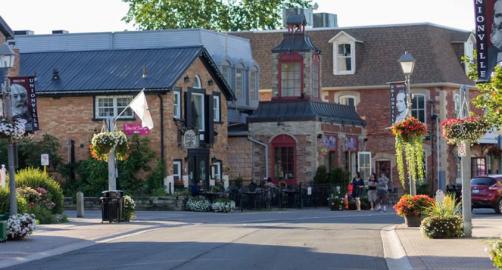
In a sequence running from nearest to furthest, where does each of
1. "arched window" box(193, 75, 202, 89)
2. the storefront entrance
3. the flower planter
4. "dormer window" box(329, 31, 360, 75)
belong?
the flower planter → the storefront entrance → "arched window" box(193, 75, 202, 89) → "dormer window" box(329, 31, 360, 75)

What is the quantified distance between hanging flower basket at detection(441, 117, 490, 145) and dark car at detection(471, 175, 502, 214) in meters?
19.6

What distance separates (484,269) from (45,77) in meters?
34.2

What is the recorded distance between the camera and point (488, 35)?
2197cm

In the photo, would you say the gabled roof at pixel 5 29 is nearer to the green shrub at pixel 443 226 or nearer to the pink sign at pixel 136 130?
the pink sign at pixel 136 130

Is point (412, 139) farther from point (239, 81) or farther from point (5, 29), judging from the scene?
point (239, 81)

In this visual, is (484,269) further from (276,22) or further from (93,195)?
(276,22)

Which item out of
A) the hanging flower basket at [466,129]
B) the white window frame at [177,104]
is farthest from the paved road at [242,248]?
the white window frame at [177,104]

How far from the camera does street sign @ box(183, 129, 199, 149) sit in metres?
49.3

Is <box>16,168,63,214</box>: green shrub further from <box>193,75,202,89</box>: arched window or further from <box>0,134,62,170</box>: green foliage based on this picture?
<box>193,75,202,89</box>: arched window

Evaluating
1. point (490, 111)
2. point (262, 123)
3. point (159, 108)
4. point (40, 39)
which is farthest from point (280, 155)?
point (490, 111)

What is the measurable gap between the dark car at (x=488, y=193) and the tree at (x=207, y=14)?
34259mm

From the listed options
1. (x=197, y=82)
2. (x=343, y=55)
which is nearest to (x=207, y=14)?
(x=343, y=55)

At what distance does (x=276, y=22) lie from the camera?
79375mm

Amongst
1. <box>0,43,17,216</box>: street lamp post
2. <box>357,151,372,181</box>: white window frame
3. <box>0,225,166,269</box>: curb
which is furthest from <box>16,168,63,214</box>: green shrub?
<box>357,151,372,181</box>: white window frame
